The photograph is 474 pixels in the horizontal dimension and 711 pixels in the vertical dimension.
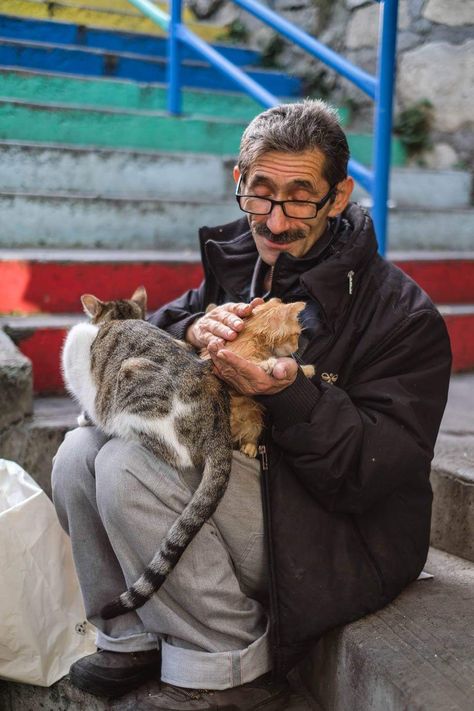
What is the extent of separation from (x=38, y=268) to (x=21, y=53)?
2490mm

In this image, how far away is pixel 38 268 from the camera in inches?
131

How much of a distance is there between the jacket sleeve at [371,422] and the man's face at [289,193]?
401mm

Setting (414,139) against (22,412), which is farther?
(414,139)

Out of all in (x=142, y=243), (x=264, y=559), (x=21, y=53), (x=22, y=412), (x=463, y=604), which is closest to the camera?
(x=264, y=559)

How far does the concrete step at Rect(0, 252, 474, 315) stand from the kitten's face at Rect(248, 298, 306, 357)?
1715 mm

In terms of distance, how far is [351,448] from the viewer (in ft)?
5.57

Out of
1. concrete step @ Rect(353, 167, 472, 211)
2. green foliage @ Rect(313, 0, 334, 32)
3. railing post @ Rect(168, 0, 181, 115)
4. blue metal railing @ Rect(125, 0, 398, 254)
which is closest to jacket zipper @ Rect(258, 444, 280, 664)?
blue metal railing @ Rect(125, 0, 398, 254)

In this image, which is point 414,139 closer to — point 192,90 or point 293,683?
point 192,90

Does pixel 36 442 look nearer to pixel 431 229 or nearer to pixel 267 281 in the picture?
pixel 267 281

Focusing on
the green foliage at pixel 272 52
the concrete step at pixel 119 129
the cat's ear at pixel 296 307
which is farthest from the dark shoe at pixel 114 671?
the green foliage at pixel 272 52

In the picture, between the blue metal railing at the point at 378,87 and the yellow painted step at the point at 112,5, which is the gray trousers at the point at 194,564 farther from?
the yellow painted step at the point at 112,5

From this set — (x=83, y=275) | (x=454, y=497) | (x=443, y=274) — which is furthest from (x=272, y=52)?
(x=454, y=497)

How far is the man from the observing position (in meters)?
1.73

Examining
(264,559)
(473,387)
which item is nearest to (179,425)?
(264,559)
